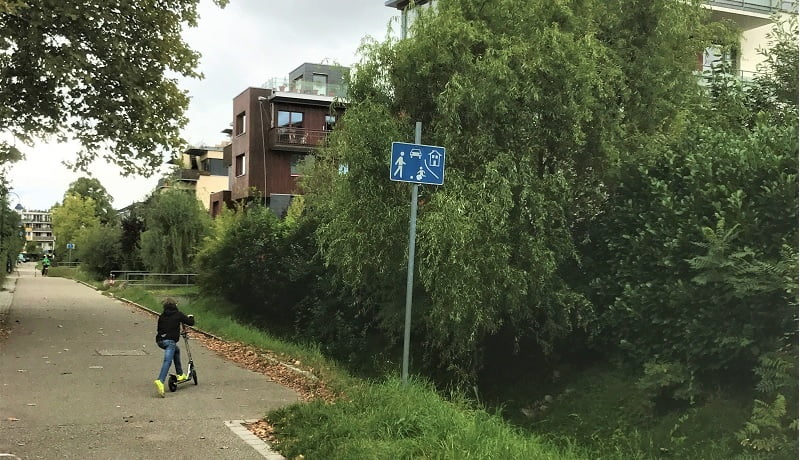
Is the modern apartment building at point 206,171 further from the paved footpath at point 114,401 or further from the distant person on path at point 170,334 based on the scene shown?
the distant person on path at point 170,334

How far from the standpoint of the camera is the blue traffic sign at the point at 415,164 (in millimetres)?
7410

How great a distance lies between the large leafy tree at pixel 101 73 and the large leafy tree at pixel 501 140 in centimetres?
736

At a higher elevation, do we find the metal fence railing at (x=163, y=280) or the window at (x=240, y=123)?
the window at (x=240, y=123)

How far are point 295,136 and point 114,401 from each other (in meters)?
34.4

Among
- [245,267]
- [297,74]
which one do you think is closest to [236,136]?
[297,74]

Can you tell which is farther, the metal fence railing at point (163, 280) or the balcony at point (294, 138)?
the balcony at point (294, 138)

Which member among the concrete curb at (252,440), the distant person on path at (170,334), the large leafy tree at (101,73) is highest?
the large leafy tree at (101,73)

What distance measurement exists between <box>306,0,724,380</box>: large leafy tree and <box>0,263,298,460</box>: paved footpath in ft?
8.21

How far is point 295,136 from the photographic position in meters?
41.8

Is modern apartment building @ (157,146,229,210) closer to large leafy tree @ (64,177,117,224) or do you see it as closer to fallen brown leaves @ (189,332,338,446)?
large leafy tree @ (64,177,117,224)

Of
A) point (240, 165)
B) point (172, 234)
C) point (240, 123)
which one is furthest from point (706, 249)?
point (240, 123)

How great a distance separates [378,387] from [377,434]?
4.44ft

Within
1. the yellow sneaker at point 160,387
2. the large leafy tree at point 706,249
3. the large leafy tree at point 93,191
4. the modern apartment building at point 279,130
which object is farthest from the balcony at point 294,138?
the large leafy tree at point 93,191

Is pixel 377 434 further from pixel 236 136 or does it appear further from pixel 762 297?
pixel 236 136
